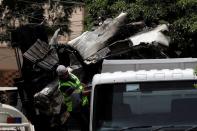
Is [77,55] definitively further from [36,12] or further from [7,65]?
[7,65]

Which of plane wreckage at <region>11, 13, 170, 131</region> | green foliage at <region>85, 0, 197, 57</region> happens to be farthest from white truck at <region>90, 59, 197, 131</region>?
green foliage at <region>85, 0, 197, 57</region>

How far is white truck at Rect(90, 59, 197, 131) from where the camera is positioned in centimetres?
637

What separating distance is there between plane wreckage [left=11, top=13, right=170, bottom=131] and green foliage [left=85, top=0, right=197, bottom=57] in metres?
0.24

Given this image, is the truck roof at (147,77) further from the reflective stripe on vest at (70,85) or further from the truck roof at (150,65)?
the reflective stripe on vest at (70,85)

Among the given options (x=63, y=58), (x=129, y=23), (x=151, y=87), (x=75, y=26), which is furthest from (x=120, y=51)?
(x=75, y=26)

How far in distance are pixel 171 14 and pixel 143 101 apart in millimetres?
3385

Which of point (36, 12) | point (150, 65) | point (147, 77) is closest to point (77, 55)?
point (150, 65)

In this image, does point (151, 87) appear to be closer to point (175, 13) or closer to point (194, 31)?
point (194, 31)

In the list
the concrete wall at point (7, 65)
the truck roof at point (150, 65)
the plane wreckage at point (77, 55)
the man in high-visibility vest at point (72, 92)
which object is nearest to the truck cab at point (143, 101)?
the truck roof at point (150, 65)

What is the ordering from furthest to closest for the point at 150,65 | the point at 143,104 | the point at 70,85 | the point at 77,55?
1. the point at 77,55
2. the point at 70,85
3. the point at 150,65
4. the point at 143,104

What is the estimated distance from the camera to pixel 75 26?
68.4 feet

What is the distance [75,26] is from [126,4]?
10883 mm

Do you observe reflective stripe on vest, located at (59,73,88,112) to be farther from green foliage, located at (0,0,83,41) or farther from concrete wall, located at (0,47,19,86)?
concrete wall, located at (0,47,19,86)

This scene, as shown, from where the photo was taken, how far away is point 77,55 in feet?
31.0
